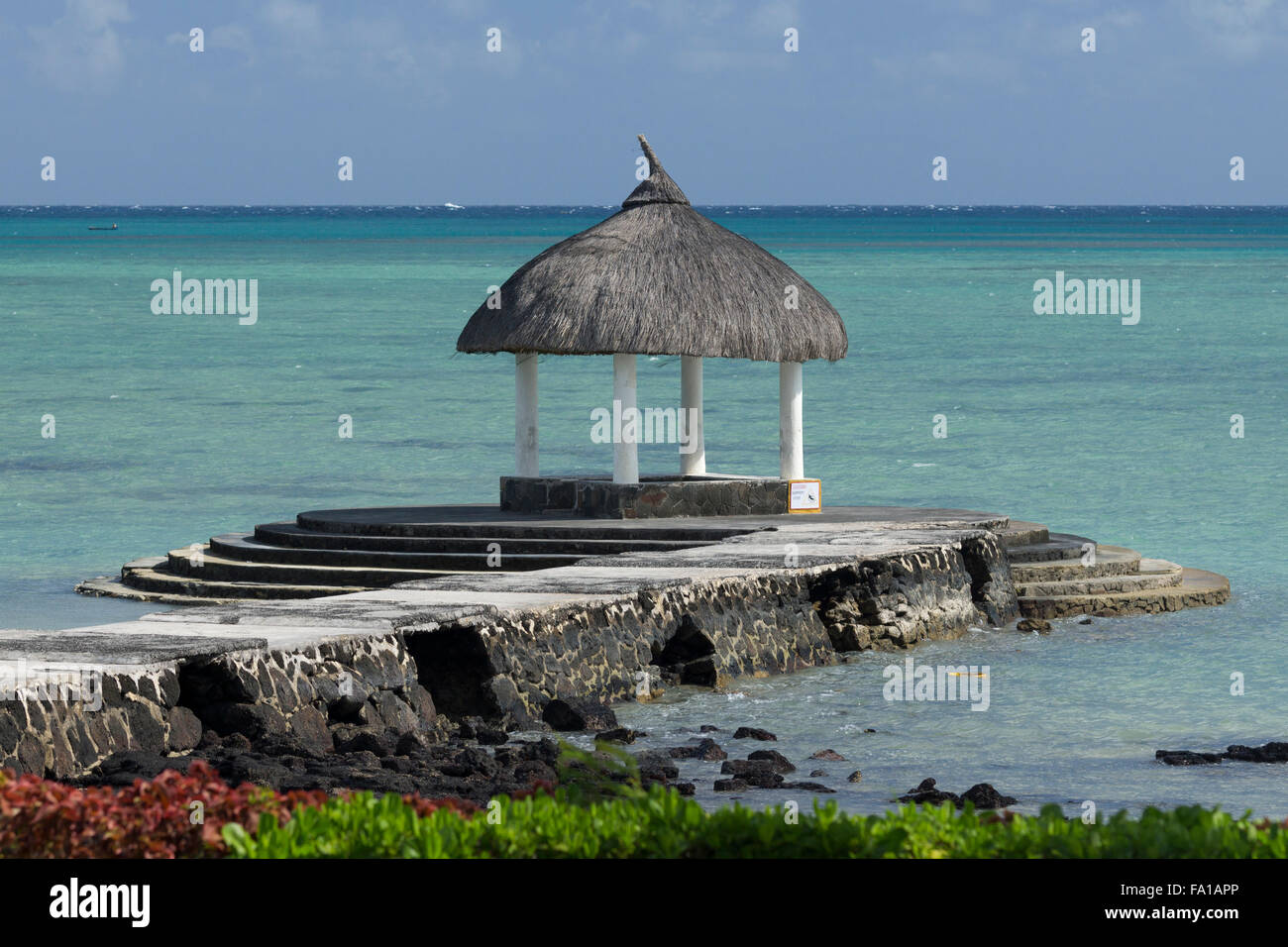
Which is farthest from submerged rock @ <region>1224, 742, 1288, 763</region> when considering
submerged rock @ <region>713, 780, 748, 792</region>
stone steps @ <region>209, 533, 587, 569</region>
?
stone steps @ <region>209, 533, 587, 569</region>

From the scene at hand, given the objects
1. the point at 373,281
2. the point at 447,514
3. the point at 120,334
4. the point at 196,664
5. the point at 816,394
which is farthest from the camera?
the point at 373,281

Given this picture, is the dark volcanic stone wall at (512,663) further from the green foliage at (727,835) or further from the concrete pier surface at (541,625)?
the green foliage at (727,835)

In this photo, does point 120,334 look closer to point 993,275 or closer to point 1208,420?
point 1208,420

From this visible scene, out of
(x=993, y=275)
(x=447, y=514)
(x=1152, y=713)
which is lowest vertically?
(x=1152, y=713)

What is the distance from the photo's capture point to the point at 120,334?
74.1 metres

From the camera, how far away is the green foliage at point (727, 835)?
7.43m

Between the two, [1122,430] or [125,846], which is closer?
[125,846]

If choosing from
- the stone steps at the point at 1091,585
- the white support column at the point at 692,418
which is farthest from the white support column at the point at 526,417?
the stone steps at the point at 1091,585

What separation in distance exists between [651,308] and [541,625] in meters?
6.63

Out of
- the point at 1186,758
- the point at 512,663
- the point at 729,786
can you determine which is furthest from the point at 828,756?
the point at 1186,758

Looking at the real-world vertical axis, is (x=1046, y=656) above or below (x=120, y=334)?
below
